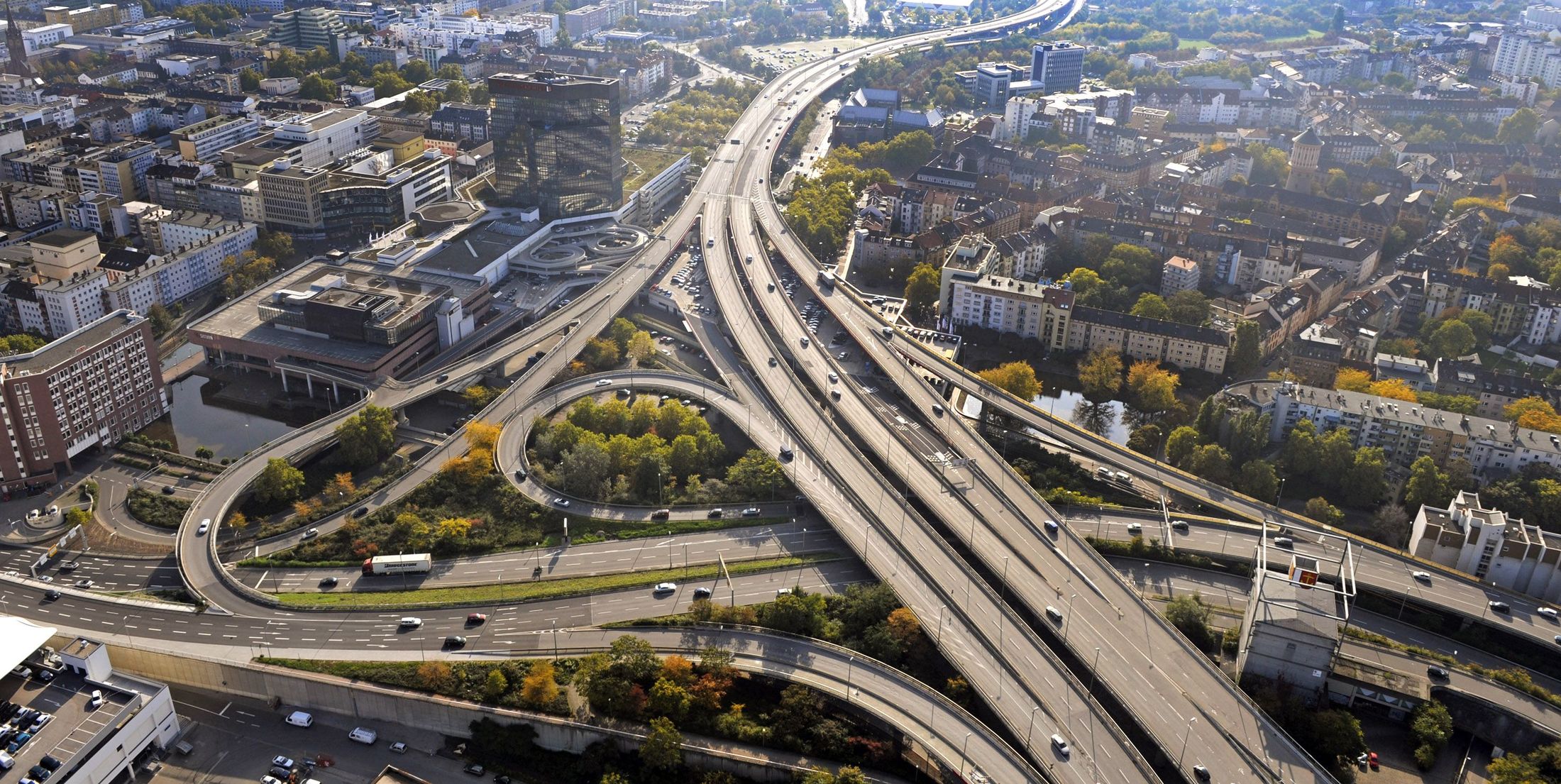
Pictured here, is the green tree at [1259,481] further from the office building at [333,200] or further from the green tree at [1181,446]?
the office building at [333,200]

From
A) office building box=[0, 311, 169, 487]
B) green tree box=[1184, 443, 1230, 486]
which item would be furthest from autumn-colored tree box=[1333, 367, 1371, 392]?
office building box=[0, 311, 169, 487]

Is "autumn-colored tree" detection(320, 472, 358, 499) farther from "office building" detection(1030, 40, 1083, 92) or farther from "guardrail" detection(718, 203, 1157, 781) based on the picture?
"office building" detection(1030, 40, 1083, 92)

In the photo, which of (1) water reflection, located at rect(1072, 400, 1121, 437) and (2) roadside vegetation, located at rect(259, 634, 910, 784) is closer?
(2) roadside vegetation, located at rect(259, 634, 910, 784)

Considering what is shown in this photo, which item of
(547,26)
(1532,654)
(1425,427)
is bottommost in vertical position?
(1532,654)

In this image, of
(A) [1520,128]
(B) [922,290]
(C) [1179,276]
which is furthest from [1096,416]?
(A) [1520,128]

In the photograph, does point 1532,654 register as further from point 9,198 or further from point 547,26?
point 547,26

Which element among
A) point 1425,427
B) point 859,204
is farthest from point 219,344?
point 1425,427

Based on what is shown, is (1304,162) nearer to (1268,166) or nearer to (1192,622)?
(1268,166)
